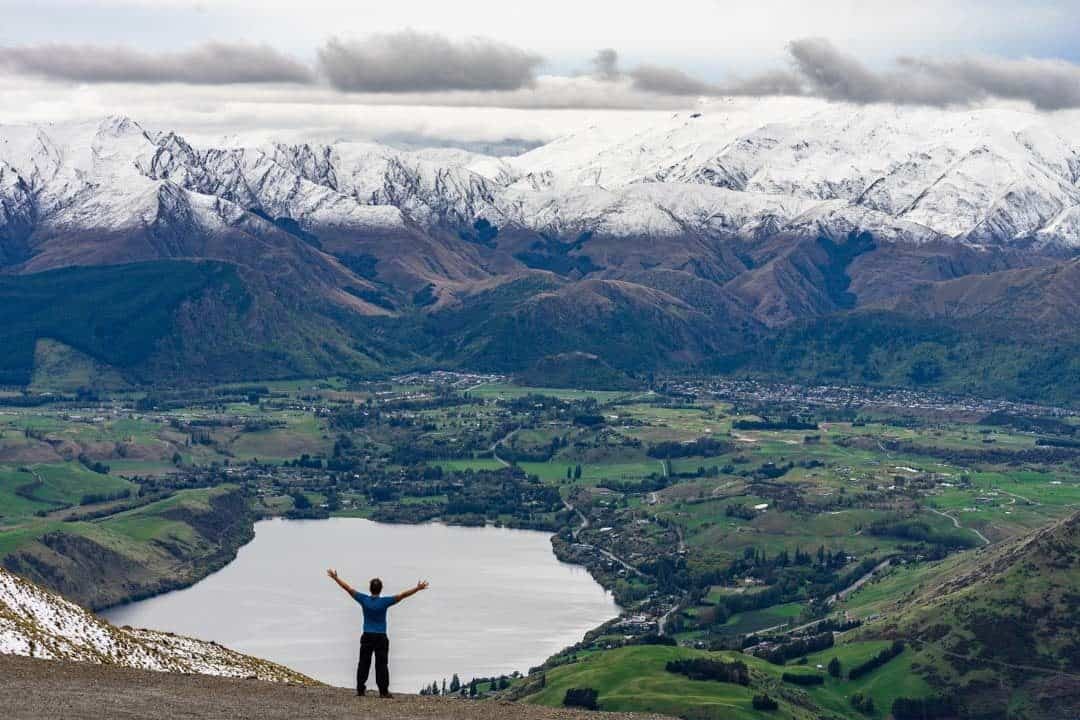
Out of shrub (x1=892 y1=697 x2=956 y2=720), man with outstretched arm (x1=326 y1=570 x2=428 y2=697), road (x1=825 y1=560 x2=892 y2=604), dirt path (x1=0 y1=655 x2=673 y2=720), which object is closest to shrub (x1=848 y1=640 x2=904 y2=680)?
shrub (x1=892 y1=697 x2=956 y2=720)

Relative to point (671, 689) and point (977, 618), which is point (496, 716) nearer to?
point (671, 689)

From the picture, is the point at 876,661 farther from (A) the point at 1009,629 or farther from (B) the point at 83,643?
(B) the point at 83,643

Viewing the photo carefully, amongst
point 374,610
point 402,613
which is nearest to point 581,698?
point 402,613

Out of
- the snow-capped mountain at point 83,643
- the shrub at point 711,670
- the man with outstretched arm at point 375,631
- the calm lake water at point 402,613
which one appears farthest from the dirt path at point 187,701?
the shrub at point 711,670

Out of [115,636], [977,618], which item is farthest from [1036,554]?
[115,636]

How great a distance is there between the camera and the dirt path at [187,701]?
39.0 meters

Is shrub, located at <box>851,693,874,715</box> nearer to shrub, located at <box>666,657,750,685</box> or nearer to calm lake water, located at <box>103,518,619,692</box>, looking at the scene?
shrub, located at <box>666,657,750,685</box>

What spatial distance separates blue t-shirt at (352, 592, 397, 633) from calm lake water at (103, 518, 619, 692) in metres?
92.1

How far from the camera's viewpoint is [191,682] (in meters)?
44.6

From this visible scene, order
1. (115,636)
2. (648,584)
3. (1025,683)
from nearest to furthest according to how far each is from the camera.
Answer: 1. (115,636)
2. (1025,683)
3. (648,584)

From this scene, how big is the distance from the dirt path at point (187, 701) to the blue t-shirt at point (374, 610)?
184 centimetres

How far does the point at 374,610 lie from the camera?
41688 millimetres

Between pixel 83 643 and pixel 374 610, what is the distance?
43.6 ft

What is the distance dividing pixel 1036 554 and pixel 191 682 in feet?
429
